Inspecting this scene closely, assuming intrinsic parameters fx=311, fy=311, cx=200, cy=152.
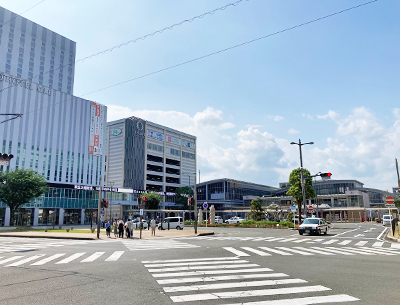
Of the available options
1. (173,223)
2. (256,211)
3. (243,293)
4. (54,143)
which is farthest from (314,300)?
(54,143)

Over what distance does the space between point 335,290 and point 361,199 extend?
3195 inches

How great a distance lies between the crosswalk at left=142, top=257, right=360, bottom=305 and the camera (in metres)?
7.12

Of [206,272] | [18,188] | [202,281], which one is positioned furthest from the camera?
[18,188]

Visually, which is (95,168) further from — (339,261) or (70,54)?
(339,261)

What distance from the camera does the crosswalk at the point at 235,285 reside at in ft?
23.4

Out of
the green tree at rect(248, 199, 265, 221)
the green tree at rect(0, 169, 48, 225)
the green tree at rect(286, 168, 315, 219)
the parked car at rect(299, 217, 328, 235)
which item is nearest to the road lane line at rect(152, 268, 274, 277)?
the parked car at rect(299, 217, 328, 235)

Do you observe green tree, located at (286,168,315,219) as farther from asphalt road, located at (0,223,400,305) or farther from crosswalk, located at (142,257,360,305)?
crosswalk, located at (142,257,360,305)

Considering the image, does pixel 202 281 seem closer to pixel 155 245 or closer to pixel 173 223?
pixel 155 245

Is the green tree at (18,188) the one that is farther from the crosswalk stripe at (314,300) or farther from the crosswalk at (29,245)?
the crosswalk stripe at (314,300)

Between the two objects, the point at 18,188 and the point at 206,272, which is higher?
the point at 18,188

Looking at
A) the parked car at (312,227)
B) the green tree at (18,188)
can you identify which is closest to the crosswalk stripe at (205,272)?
the parked car at (312,227)

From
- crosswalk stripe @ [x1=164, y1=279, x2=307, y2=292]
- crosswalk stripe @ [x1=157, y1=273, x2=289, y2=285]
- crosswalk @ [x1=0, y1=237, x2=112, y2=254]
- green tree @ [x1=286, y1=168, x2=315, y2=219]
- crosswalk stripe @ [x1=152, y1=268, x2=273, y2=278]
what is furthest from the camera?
green tree @ [x1=286, y1=168, x2=315, y2=219]

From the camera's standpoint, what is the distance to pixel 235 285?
8.51m

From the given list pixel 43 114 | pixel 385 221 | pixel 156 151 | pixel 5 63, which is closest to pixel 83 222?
pixel 43 114
